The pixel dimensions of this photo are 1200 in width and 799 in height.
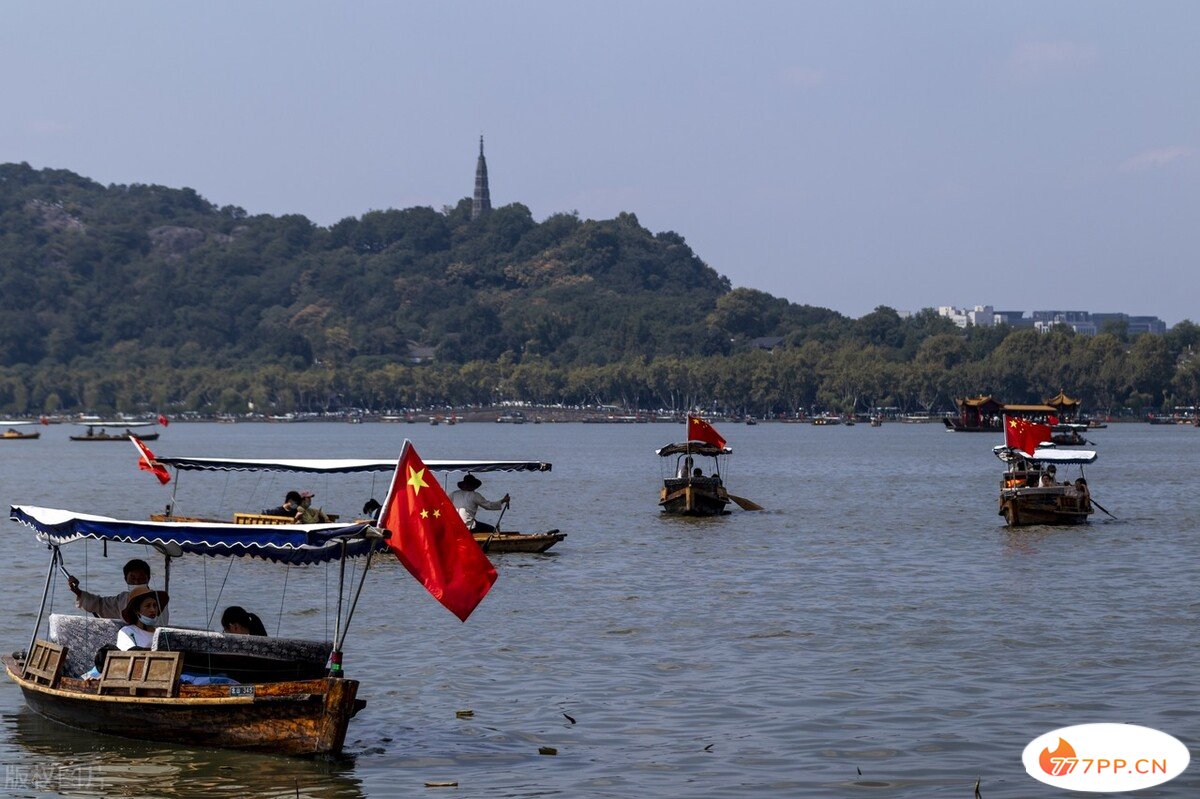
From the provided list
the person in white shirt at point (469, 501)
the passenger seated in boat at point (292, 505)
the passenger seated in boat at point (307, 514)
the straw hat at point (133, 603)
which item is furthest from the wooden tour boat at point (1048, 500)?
the straw hat at point (133, 603)

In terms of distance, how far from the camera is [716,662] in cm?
2539

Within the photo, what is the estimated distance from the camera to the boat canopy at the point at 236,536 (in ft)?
59.2

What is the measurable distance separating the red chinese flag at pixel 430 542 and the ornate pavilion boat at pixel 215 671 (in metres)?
0.30

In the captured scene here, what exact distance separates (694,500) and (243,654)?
128ft

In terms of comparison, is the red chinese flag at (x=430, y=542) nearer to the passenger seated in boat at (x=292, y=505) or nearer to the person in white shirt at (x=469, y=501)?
the person in white shirt at (x=469, y=501)

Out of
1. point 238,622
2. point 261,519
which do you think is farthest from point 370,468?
point 238,622

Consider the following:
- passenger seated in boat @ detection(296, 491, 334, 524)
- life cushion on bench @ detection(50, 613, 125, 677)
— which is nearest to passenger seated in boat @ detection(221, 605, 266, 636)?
life cushion on bench @ detection(50, 613, 125, 677)

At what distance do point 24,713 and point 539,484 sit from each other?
71115mm

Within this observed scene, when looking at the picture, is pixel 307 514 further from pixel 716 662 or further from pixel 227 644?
pixel 227 644

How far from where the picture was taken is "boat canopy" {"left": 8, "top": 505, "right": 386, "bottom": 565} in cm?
1805

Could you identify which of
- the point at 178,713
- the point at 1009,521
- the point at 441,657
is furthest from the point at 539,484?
the point at 178,713

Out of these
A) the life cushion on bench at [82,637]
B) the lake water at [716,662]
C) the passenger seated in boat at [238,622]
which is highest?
the passenger seated in boat at [238,622]

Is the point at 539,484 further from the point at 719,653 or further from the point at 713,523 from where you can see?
the point at 719,653

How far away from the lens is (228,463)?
39.5 metres
